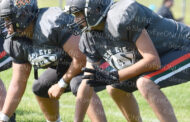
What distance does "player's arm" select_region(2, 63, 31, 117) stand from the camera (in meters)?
4.62

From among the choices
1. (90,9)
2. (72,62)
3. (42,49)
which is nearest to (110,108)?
(72,62)

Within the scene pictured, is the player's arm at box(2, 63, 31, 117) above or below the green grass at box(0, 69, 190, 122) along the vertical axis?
above

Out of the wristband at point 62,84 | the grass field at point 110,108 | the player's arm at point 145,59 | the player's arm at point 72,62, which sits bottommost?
the grass field at point 110,108

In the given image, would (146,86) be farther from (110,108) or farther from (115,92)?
(110,108)

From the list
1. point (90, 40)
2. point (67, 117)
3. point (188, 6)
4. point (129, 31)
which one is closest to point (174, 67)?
point (129, 31)

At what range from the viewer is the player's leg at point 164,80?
150 inches

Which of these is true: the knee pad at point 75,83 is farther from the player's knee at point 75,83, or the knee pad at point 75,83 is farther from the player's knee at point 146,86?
the player's knee at point 146,86

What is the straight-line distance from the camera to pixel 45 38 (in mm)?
4258

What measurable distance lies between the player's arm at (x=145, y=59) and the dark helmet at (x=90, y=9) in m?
0.44

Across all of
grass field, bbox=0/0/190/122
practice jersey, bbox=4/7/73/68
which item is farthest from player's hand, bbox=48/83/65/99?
grass field, bbox=0/0/190/122

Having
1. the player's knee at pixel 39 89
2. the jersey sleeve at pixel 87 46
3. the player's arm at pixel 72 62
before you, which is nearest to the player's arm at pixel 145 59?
the jersey sleeve at pixel 87 46

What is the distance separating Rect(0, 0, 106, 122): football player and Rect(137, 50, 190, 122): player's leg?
0.80 meters

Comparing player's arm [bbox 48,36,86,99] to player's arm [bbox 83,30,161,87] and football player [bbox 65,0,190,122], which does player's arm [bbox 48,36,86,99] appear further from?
player's arm [bbox 83,30,161,87]

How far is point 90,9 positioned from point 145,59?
2.06 ft
